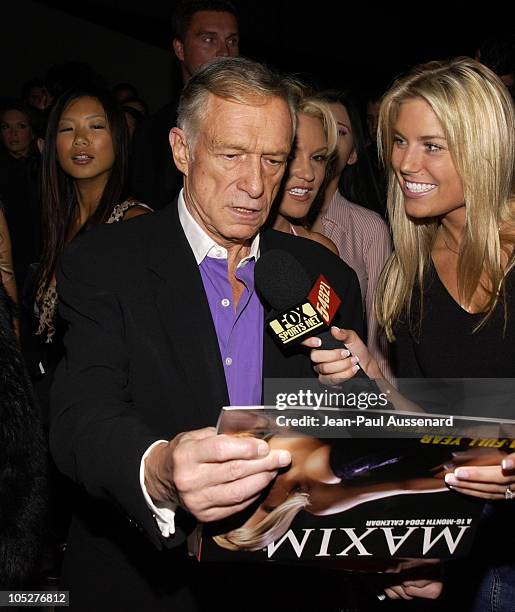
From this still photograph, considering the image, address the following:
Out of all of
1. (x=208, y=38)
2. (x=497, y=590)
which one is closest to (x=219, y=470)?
(x=497, y=590)

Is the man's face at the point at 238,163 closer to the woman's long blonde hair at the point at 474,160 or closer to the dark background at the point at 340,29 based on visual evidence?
the woman's long blonde hair at the point at 474,160

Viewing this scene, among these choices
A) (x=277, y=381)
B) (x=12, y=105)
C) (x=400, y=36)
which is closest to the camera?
(x=277, y=381)

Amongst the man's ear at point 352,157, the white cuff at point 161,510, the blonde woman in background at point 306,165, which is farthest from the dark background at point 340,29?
the white cuff at point 161,510

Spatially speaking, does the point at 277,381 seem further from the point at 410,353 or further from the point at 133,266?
the point at 410,353

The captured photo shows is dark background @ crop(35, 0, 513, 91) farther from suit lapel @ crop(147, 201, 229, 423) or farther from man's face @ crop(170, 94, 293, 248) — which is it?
suit lapel @ crop(147, 201, 229, 423)

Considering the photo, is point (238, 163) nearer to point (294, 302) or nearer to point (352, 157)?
point (294, 302)

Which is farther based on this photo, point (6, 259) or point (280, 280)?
point (6, 259)

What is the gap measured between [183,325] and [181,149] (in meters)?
0.51

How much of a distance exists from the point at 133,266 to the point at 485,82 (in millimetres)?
1195

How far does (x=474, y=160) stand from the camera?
2408 millimetres

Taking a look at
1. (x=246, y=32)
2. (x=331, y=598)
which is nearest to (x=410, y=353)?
(x=331, y=598)

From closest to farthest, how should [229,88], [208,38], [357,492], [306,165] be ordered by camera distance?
[357,492]
[229,88]
[306,165]
[208,38]

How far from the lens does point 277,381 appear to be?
1.82 metres

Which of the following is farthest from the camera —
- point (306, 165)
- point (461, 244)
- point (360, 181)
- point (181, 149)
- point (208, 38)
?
point (360, 181)
